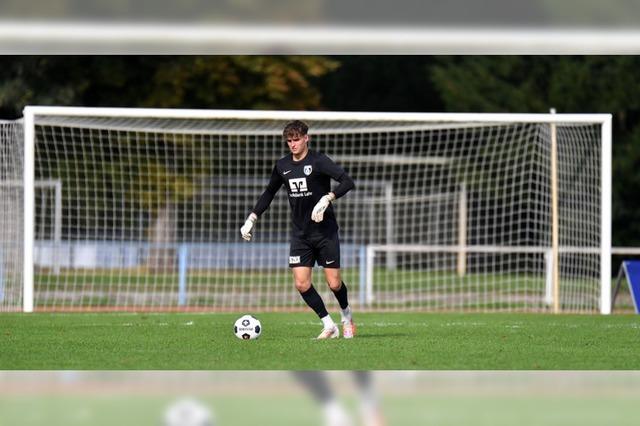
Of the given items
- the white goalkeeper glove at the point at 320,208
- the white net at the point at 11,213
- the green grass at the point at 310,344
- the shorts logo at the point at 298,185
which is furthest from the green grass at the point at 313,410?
the white net at the point at 11,213

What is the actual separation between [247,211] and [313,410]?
28.7m

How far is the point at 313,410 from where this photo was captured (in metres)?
3.51

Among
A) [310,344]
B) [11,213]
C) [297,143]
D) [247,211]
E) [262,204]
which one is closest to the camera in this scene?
[310,344]

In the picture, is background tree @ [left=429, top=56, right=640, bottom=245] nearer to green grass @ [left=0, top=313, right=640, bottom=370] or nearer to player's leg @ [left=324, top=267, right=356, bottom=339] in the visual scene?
green grass @ [left=0, top=313, right=640, bottom=370]

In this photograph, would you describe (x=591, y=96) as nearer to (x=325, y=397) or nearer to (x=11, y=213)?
(x=11, y=213)

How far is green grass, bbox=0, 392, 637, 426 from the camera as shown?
340 cm

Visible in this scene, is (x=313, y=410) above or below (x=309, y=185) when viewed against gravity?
below

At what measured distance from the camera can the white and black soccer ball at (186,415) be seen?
10.8ft

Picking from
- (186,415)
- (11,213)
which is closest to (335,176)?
(186,415)

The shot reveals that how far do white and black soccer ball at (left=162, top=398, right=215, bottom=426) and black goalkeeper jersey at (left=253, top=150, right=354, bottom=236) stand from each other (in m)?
8.17

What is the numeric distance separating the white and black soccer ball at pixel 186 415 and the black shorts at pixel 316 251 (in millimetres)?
8205

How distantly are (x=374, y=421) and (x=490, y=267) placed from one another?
78.7ft
